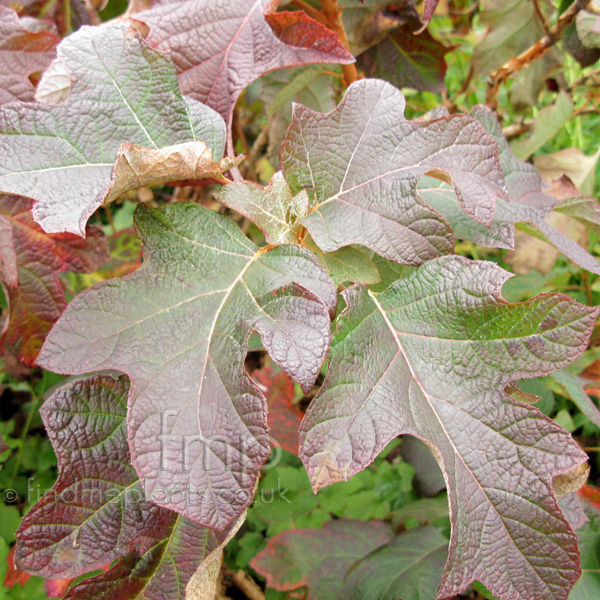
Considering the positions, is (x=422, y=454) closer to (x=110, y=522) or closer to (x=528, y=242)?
(x=528, y=242)

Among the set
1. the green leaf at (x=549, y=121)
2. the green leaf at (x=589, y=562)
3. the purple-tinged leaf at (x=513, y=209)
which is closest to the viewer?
the purple-tinged leaf at (x=513, y=209)

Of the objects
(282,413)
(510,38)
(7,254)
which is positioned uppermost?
(510,38)

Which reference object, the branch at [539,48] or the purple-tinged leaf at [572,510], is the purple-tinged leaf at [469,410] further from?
the branch at [539,48]

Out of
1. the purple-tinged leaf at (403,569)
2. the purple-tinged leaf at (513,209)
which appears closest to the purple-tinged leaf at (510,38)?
the purple-tinged leaf at (513,209)

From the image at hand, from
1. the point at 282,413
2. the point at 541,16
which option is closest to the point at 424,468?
the point at 282,413

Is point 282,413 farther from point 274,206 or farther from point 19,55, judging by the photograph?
point 19,55
